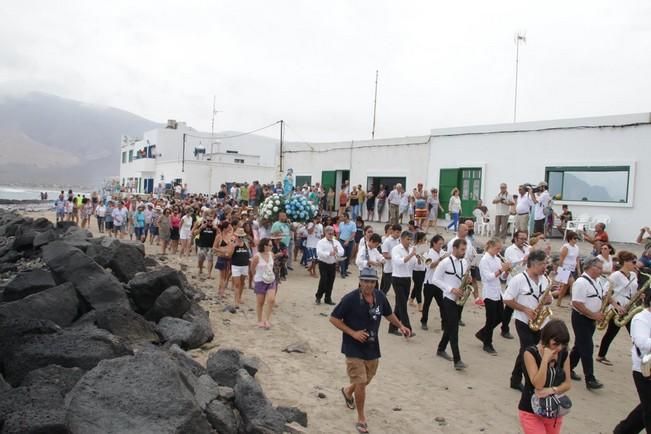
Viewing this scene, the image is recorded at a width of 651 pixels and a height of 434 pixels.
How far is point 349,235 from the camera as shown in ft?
53.7

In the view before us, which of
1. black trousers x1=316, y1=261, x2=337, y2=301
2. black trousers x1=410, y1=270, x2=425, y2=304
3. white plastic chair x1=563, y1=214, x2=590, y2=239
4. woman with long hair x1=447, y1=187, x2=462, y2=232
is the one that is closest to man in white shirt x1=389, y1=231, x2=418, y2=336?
black trousers x1=410, y1=270, x2=425, y2=304

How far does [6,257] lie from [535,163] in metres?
17.9

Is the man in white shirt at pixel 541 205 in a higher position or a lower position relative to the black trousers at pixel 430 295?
higher

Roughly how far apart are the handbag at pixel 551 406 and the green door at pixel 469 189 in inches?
662

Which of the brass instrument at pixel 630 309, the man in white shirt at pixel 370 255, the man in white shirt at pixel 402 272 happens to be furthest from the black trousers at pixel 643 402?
the man in white shirt at pixel 370 255

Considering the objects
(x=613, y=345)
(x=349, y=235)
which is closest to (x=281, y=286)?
(x=349, y=235)

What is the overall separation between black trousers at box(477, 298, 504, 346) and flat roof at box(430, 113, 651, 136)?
1108 cm

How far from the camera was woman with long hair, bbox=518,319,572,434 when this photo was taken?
176 inches

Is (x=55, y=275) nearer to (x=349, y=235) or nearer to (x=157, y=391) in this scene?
(x=157, y=391)

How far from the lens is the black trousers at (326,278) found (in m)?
12.2

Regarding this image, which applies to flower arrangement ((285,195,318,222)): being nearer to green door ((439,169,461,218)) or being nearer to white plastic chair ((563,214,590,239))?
green door ((439,169,461,218))

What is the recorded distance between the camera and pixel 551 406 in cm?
446

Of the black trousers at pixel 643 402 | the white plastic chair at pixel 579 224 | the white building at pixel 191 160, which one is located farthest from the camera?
the white building at pixel 191 160

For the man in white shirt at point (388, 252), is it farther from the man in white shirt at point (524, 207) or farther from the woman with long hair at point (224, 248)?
the man in white shirt at point (524, 207)
